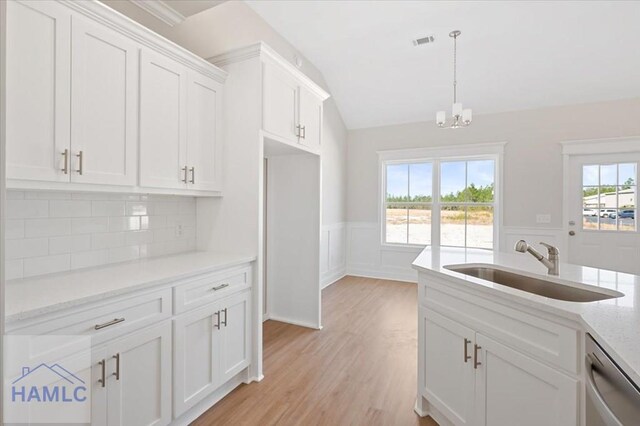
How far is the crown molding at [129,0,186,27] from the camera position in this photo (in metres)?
2.24

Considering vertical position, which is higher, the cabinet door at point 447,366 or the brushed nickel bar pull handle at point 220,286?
the brushed nickel bar pull handle at point 220,286

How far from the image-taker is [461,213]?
5.49 meters

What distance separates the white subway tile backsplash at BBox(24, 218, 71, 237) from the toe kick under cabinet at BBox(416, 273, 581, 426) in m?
2.23

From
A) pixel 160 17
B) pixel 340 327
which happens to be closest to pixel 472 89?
pixel 340 327

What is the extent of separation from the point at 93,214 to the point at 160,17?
1.56 meters

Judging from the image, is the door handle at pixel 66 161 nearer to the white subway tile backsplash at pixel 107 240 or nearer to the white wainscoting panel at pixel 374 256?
the white subway tile backsplash at pixel 107 240

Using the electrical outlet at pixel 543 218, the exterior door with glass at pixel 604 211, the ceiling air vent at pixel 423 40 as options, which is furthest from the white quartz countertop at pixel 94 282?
the exterior door with glass at pixel 604 211

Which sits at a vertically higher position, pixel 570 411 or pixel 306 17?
pixel 306 17

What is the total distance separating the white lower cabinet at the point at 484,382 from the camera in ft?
4.01

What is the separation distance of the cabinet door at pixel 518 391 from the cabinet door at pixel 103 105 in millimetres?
2228

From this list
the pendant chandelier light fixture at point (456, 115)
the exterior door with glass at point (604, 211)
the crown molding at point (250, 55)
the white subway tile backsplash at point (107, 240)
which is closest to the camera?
the white subway tile backsplash at point (107, 240)

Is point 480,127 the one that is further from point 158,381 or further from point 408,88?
point 158,381

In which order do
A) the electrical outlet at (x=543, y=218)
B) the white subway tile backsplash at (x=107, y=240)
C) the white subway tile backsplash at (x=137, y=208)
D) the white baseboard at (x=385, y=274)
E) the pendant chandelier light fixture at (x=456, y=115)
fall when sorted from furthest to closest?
the white baseboard at (x=385, y=274) → the electrical outlet at (x=543, y=218) → the pendant chandelier light fixture at (x=456, y=115) → the white subway tile backsplash at (x=137, y=208) → the white subway tile backsplash at (x=107, y=240)

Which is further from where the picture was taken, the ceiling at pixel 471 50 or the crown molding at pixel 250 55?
the ceiling at pixel 471 50
